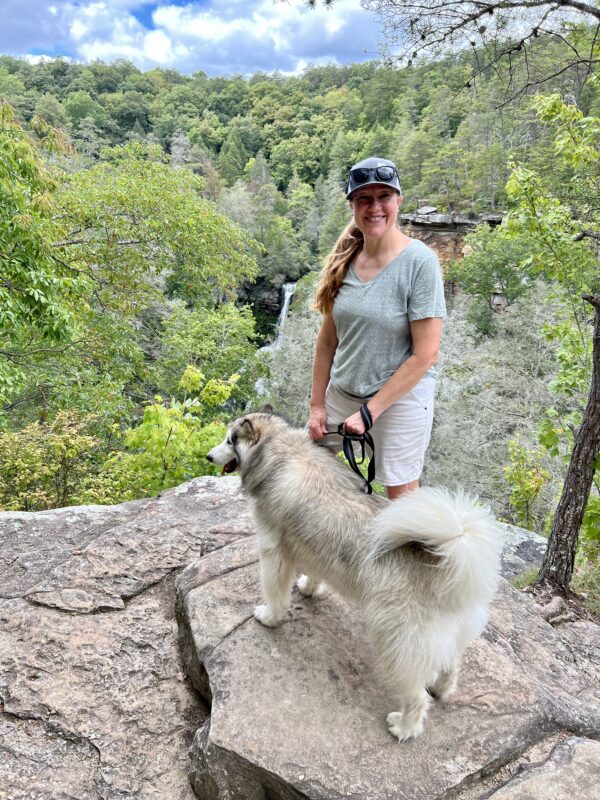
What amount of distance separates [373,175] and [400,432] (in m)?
1.18

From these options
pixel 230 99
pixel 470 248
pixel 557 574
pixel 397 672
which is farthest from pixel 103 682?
pixel 230 99

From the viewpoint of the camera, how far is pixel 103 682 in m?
2.34

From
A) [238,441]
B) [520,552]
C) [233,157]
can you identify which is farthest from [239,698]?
[233,157]

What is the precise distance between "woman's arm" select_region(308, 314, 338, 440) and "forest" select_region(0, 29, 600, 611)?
246 millimetres

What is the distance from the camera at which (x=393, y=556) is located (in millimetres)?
1774

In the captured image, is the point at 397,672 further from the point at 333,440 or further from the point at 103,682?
the point at 103,682

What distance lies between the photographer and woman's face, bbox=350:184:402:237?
2008mm

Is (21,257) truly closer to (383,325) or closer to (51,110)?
(383,325)

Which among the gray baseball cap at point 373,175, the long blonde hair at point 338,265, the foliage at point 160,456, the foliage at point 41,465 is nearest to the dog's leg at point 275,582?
the long blonde hair at point 338,265

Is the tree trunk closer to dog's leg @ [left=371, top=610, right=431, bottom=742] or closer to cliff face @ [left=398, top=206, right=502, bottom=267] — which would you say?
dog's leg @ [left=371, top=610, right=431, bottom=742]

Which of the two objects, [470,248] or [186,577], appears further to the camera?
[470,248]

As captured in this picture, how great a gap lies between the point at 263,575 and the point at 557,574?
7.31 feet

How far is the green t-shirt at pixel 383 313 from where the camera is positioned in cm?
201

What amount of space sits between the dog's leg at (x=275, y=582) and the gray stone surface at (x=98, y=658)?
0.56 m
